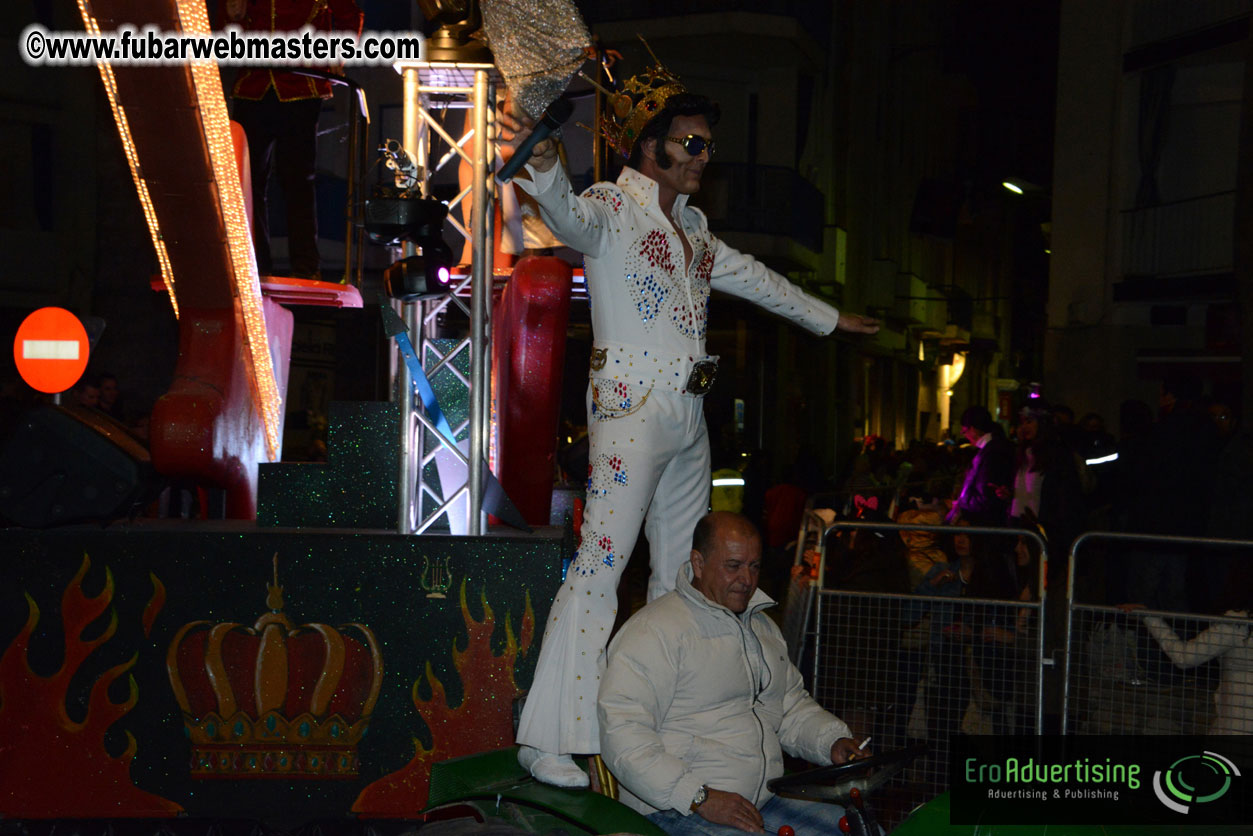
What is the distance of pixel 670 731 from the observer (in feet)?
11.2

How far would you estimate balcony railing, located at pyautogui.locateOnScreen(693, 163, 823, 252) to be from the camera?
62.2ft

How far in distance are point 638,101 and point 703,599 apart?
1627 millimetres

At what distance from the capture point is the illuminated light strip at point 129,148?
4.83 metres

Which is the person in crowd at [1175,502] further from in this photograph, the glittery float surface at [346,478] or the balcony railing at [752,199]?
the balcony railing at [752,199]

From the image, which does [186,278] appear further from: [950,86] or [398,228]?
[950,86]

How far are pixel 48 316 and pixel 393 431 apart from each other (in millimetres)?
2648

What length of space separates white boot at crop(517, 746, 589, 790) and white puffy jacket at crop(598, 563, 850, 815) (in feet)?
0.53

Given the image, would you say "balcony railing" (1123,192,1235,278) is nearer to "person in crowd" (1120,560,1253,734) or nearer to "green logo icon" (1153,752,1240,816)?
"person in crowd" (1120,560,1253,734)

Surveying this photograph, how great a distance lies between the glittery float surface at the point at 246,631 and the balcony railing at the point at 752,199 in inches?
581

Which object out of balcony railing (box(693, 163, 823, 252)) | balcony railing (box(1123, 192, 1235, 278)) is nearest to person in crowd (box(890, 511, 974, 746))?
balcony railing (box(1123, 192, 1235, 278))

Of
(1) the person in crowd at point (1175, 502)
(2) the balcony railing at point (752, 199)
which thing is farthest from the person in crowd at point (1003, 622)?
(2) the balcony railing at point (752, 199)

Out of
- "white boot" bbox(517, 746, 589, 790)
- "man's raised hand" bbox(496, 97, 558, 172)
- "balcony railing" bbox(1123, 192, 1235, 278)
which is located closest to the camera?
"man's raised hand" bbox(496, 97, 558, 172)

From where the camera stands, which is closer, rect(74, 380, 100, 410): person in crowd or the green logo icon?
the green logo icon

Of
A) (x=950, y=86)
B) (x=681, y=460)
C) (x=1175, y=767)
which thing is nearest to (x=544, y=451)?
(x=681, y=460)
